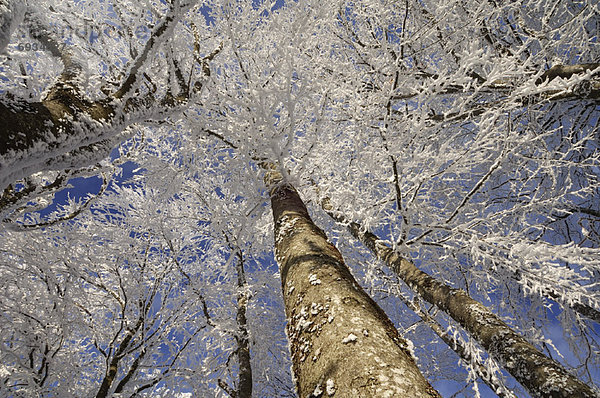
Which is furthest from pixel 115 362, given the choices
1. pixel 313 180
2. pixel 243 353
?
pixel 313 180

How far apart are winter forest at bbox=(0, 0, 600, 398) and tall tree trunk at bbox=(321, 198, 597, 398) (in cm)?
1

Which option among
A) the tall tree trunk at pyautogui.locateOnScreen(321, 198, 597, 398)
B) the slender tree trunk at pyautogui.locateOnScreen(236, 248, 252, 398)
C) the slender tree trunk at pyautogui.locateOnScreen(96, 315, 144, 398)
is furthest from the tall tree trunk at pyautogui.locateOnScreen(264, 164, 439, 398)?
the slender tree trunk at pyautogui.locateOnScreen(96, 315, 144, 398)

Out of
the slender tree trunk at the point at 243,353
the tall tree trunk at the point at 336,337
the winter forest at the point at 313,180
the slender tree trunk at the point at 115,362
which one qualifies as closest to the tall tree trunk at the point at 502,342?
the winter forest at the point at 313,180

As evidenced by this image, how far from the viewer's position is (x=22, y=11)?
131 centimetres

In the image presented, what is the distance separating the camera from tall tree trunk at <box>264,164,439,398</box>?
865 mm

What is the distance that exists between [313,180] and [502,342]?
3.01 metres

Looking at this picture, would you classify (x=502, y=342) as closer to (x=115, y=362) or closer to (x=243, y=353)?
(x=243, y=353)

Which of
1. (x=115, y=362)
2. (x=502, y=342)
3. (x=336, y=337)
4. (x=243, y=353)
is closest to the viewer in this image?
(x=336, y=337)

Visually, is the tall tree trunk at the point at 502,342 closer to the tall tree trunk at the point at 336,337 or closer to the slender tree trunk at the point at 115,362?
the tall tree trunk at the point at 336,337

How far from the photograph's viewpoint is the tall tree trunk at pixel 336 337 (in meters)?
0.86

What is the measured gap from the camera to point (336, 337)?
1100mm

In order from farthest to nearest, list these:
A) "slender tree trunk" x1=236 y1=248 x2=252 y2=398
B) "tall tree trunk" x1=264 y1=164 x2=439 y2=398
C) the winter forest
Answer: "slender tree trunk" x1=236 y1=248 x2=252 y2=398 → the winter forest → "tall tree trunk" x1=264 y1=164 x2=439 y2=398

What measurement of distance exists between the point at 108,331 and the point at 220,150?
5.41m

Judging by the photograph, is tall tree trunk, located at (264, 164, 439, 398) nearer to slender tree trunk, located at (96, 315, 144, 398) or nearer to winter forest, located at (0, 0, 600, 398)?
winter forest, located at (0, 0, 600, 398)
